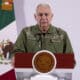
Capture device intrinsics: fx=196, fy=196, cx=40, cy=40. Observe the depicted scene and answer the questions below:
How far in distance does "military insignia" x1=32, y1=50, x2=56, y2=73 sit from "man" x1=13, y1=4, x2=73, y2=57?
0.07ft

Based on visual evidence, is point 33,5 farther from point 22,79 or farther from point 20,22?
point 22,79

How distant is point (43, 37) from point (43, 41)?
0.02 metres

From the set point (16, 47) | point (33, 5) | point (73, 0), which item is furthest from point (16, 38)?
point (73, 0)

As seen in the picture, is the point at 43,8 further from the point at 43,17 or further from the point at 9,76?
the point at 9,76

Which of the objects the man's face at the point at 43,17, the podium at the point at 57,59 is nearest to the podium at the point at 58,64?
the podium at the point at 57,59

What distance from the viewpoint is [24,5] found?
2.51 feet

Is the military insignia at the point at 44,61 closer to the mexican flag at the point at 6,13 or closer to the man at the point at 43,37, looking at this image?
the man at the point at 43,37

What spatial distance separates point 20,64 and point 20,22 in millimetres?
165

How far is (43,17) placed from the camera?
2.48ft

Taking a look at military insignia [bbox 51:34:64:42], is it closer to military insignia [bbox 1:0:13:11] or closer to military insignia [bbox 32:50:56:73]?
military insignia [bbox 32:50:56:73]

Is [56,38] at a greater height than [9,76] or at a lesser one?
greater

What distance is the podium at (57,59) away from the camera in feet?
2.47

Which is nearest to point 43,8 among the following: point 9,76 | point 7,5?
point 7,5

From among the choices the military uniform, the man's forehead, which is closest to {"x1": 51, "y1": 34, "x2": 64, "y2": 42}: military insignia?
the military uniform
